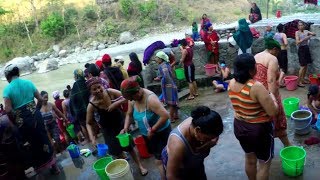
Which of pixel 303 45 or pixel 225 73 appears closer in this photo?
pixel 303 45

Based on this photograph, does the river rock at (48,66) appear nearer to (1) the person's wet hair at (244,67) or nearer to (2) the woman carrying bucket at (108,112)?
(2) the woman carrying bucket at (108,112)

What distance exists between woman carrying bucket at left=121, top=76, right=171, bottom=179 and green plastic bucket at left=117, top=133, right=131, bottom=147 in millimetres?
470

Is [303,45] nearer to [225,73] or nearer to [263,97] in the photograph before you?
[225,73]

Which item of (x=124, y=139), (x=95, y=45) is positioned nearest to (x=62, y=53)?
(x=95, y=45)

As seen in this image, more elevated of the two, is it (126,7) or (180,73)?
(126,7)

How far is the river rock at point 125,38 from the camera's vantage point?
28016 millimetres

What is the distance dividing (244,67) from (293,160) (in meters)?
1.59

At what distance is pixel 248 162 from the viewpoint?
3.55 m

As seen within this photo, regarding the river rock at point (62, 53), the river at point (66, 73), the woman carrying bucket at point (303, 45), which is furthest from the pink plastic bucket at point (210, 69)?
the river rock at point (62, 53)

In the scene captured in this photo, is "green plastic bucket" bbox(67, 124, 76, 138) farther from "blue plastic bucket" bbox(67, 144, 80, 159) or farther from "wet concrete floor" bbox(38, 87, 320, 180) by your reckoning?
"blue plastic bucket" bbox(67, 144, 80, 159)

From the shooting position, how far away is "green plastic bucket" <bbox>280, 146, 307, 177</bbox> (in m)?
3.90

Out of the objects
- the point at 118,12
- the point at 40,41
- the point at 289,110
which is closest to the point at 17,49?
the point at 40,41

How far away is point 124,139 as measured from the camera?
4348 millimetres

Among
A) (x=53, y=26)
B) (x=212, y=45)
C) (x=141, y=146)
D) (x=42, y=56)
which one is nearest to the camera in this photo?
(x=141, y=146)
